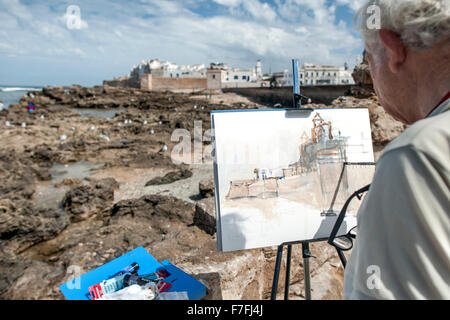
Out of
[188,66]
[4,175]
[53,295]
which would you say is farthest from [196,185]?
[188,66]

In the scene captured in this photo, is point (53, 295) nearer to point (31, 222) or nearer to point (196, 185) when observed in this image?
point (31, 222)

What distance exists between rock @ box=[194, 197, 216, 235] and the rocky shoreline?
0.5 inches

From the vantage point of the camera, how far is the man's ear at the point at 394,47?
82cm

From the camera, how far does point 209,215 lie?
11.1ft

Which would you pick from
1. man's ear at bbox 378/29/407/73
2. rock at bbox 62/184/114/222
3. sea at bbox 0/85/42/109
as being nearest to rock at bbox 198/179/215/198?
rock at bbox 62/184/114/222

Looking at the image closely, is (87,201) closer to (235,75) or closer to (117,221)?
(117,221)

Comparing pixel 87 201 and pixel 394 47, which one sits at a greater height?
pixel 394 47

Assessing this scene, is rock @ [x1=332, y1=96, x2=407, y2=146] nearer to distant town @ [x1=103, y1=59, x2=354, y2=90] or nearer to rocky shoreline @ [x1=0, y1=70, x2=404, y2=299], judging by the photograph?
rocky shoreline @ [x1=0, y1=70, x2=404, y2=299]

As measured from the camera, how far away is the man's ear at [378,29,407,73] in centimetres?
82

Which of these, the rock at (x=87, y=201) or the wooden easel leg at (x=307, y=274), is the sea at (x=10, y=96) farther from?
the wooden easel leg at (x=307, y=274)

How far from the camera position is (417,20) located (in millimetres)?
751

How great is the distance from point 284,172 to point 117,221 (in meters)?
3.33
